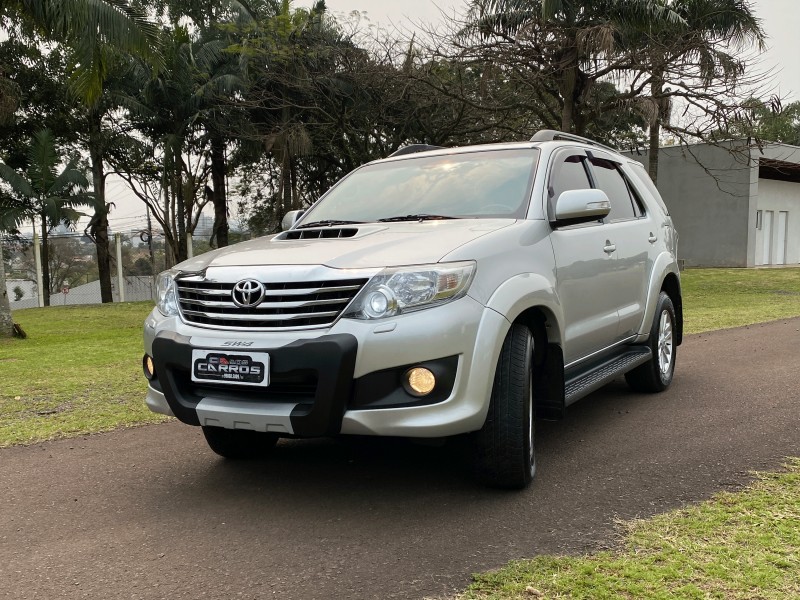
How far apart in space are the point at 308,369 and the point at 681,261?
2820 centimetres

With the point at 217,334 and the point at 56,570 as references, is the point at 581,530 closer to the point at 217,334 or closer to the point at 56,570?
the point at 217,334

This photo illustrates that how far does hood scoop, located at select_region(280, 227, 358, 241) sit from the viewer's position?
4035 millimetres

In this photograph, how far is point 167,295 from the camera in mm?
3855

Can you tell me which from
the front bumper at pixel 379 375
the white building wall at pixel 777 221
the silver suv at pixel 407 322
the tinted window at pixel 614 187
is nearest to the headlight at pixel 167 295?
the silver suv at pixel 407 322

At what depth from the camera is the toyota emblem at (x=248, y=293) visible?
3377 mm

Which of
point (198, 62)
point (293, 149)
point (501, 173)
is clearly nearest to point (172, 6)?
point (198, 62)

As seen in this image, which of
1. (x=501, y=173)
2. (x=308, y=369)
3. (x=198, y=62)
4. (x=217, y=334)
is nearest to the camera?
(x=308, y=369)

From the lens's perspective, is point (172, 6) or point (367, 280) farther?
point (172, 6)

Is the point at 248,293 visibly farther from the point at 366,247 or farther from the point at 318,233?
the point at 318,233

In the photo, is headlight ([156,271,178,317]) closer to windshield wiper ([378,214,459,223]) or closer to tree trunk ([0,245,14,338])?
windshield wiper ([378,214,459,223])

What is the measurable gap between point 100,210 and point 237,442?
22.8m

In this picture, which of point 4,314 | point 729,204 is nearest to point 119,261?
point 4,314

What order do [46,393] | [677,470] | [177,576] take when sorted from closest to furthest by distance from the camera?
[177,576] → [677,470] → [46,393]

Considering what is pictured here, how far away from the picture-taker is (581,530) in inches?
127
